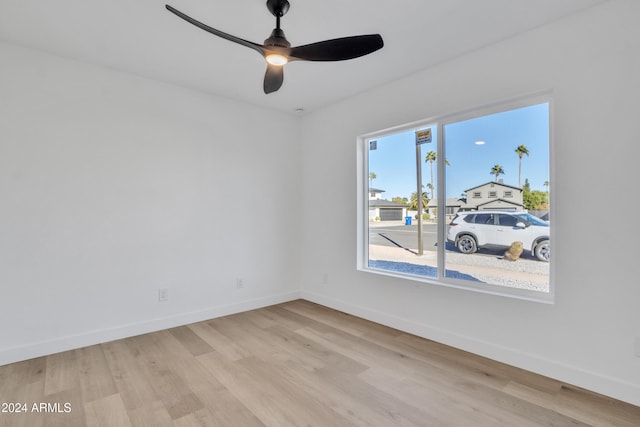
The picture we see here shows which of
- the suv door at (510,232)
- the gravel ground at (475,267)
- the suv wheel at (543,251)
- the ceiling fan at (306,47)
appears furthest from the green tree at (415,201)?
the ceiling fan at (306,47)

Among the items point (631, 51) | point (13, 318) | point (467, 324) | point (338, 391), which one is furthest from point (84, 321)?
point (631, 51)

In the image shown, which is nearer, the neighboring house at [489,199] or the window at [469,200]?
the window at [469,200]

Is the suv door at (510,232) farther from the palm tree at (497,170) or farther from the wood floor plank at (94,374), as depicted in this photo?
the wood floor plank at (94,374)

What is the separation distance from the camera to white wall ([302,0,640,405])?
2004 millimetres

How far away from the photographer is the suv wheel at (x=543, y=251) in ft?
7.88

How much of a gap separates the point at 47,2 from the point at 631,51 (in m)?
3.73

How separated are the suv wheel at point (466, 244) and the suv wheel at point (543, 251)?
0.47m

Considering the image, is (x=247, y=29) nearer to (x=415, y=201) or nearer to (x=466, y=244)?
(x=415, y=201)

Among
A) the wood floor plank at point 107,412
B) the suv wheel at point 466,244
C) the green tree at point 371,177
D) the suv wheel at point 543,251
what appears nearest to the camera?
the wood floor plank at point 107,412

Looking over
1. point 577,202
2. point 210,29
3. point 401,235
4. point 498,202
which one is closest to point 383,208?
point 401,235

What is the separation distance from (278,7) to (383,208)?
230cm

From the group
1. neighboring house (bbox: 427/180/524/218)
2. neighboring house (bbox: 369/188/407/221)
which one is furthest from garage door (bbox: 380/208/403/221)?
neighboring house (bbox: 427/180/524/218)

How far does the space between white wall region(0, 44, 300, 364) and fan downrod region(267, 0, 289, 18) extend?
181 centimetres

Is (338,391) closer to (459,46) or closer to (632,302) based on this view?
(632,302)
